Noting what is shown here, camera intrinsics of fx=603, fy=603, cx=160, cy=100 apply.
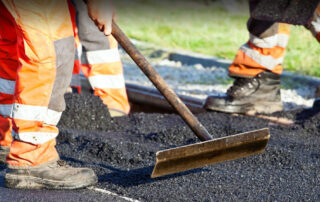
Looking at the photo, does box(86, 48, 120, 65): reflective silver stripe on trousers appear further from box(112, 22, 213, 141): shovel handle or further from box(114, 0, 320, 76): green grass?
box(114, 0, 320, 76): green grass

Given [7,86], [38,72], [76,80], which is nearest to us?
[38,72]

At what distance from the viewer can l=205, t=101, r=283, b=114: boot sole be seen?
4949 millimetres

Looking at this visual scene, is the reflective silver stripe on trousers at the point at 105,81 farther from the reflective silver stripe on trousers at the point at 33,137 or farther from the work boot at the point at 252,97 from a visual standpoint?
the reflective silver stripe on trousers at the point at 33,137

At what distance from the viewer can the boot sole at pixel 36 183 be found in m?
3.15

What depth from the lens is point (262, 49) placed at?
4.94m

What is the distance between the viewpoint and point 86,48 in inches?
193

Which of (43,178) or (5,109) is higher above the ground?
(5,109)

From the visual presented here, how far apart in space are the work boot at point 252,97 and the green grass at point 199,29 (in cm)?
156

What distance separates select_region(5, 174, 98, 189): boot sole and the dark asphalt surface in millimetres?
36

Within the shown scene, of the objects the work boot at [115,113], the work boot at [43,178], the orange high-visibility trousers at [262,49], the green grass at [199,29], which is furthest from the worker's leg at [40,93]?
the green grass at [199,29]

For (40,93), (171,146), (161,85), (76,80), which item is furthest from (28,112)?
(76,80)

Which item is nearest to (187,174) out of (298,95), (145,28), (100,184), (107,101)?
(100,184)

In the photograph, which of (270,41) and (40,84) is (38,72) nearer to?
(40,84)

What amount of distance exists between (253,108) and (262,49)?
0.50m
